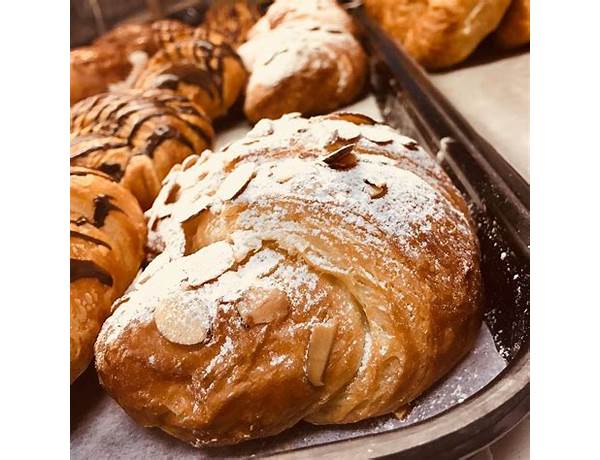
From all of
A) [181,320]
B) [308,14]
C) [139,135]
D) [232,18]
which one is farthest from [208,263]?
[232,18]

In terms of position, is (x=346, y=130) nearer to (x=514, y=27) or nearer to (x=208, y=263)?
(x=208, y=263)

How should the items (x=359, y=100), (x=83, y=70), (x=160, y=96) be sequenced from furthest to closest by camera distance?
(x=83, y=70) → (x=359, y=100) → (x=160, y=96)

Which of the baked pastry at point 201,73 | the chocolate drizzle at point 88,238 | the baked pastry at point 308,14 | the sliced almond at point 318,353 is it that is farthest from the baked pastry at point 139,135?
the sliced almond at point 318,353
